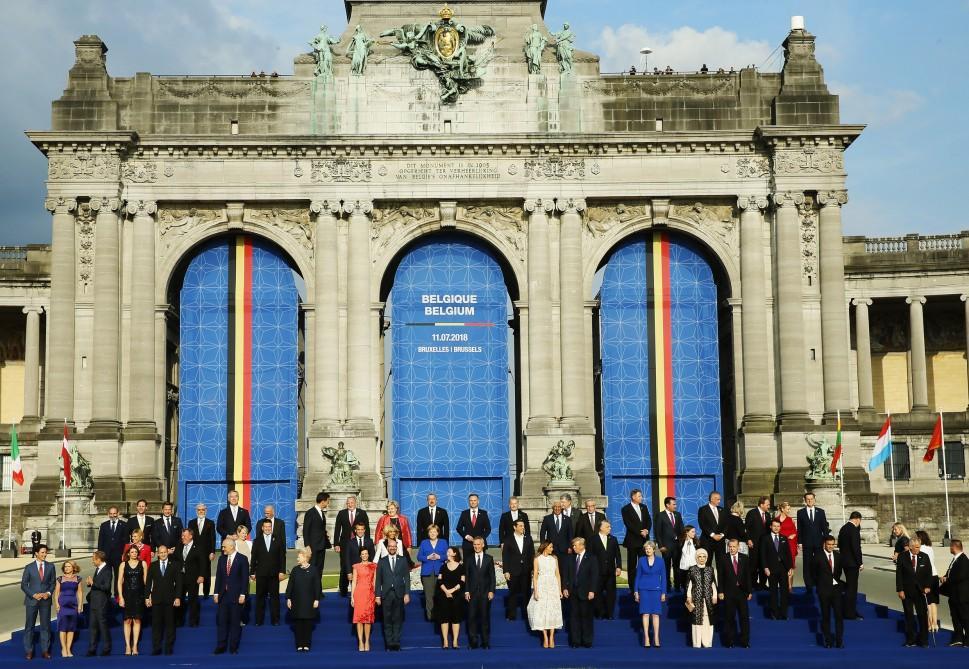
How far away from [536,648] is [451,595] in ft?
6.31

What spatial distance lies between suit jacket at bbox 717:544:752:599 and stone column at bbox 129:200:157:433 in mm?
28452

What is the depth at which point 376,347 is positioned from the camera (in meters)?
51.2

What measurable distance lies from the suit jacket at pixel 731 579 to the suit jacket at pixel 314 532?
8536 millimetres

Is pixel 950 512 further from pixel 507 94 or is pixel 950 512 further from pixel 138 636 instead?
pixel 138 636

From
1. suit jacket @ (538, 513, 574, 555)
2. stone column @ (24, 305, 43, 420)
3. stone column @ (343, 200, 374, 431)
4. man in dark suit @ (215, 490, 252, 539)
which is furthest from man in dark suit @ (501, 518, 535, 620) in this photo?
stone column @ (24, 305, 43, 420)

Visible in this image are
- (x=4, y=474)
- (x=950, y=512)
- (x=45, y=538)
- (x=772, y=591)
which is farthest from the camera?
(x=4, y=474)

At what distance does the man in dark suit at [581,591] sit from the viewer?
2697cm

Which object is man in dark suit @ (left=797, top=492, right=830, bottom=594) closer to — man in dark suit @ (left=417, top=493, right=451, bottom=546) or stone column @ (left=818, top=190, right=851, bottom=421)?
man in dark suit @ (left=417, top=493, right=451, bottom=546)

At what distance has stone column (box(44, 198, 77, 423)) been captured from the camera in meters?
50.1

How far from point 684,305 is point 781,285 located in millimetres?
3599

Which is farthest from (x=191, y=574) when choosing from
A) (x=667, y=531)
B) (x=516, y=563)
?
(x=667, y=531)

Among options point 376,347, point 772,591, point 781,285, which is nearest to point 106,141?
point 376,347

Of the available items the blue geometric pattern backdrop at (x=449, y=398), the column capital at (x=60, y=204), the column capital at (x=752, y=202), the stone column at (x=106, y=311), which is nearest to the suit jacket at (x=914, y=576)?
the blue geometric pattern backdrop at (x=449, y=398)

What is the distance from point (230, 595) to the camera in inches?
1046
